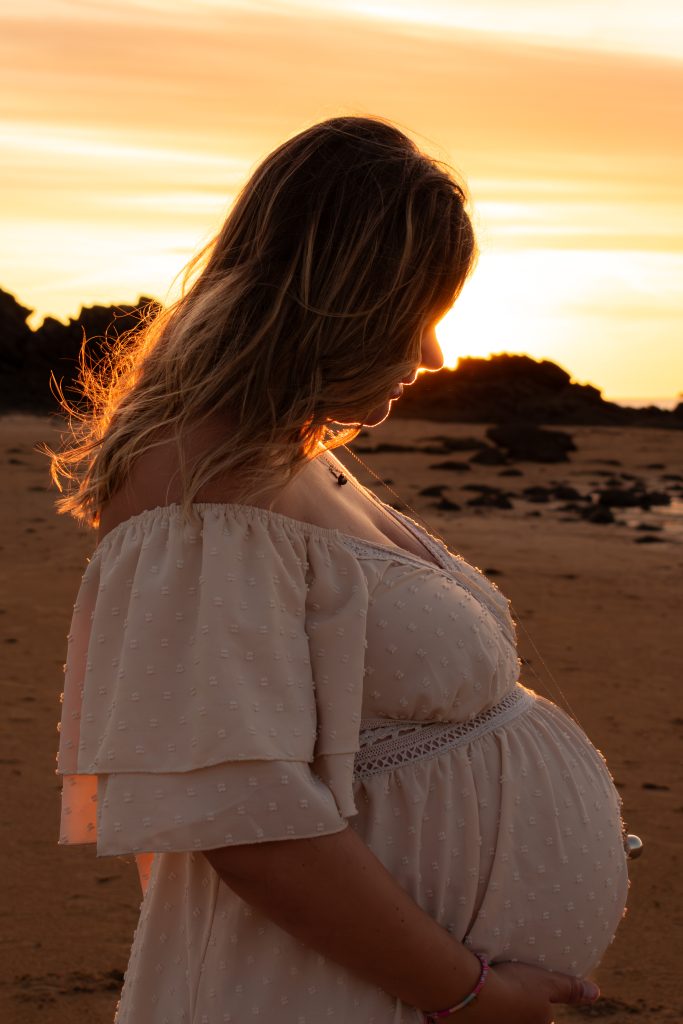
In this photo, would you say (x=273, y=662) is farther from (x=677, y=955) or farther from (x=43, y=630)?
(x=43, y=630)

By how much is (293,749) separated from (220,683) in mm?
129

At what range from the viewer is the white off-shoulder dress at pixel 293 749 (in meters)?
1.67

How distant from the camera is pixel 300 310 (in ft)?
A: 5.68

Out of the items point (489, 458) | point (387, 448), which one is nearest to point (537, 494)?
point (489, 458)

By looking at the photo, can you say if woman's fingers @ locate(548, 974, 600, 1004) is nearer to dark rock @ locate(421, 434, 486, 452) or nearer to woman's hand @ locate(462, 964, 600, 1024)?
woman's hand @ locate(462, 964, 600, 1024)

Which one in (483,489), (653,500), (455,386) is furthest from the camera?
(455,386)

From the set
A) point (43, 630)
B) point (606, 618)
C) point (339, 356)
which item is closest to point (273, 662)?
point (339, 356)

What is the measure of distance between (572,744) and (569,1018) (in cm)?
241

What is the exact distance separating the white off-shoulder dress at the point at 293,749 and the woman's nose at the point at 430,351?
0.28m

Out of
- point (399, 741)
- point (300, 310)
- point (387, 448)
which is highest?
point (300, 310)

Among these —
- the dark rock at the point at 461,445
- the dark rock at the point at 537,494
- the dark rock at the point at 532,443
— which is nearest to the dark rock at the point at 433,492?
the dark rock at the point at 537,494

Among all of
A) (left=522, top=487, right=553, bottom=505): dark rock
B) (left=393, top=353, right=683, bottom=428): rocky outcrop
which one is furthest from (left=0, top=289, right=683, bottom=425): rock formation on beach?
(left=522, top=487, right=553, bottom=505): dark rock

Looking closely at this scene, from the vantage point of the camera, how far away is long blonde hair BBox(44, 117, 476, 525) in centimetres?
173

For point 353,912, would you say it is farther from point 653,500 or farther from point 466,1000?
point 653,500
